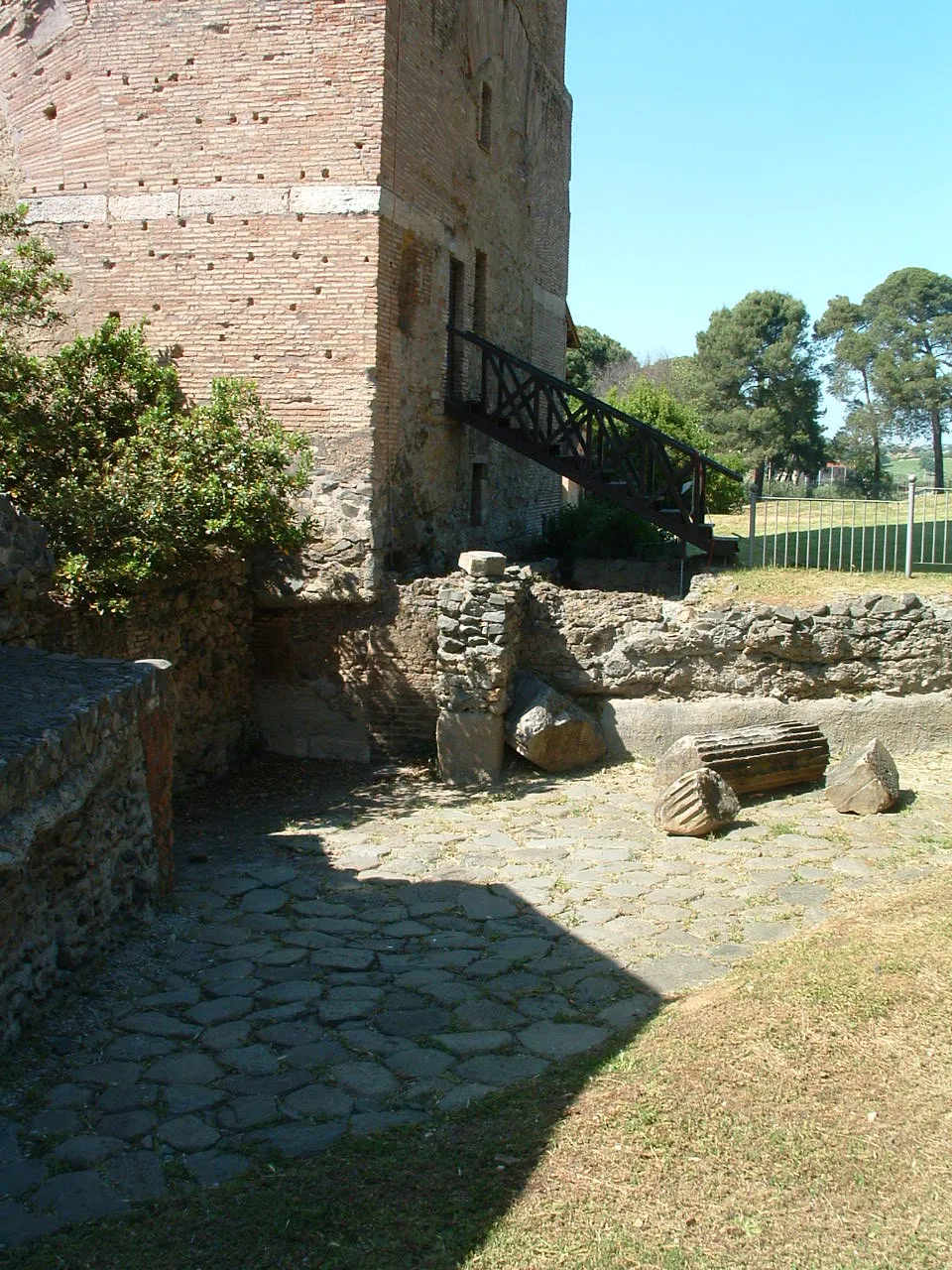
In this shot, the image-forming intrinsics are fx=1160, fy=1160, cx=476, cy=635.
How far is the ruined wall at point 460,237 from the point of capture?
39.5ft

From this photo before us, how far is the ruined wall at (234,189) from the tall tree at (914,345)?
111 ft

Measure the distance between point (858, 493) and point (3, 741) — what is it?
34618 mm

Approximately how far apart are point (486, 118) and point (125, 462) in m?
7.99

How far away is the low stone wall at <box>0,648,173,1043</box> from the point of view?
17.0 feet

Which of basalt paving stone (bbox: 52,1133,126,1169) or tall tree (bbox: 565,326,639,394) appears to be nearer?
basalt paving stone (bbox: 52,1133,126,1169)

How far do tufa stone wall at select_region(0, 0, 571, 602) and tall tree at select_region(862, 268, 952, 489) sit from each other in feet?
107

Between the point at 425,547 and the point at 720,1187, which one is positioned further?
the point at 425,547

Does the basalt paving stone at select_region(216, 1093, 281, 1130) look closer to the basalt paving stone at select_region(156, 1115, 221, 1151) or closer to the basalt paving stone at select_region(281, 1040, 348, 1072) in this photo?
the basalt paving stone at select_region(156, 1115, 221, 1151)

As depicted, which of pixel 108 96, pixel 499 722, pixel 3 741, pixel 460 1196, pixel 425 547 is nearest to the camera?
pixel 460 1196

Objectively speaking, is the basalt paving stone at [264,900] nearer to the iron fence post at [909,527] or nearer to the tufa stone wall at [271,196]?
the tufa stone wall at [271,196]

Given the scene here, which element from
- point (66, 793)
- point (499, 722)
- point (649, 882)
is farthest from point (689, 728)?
point (66, 793)

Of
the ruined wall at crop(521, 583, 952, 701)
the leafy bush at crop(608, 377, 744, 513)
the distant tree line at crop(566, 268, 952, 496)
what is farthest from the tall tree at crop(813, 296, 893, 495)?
the ruined wall at crop(521, 583, 952, 701)

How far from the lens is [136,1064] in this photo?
525 cm

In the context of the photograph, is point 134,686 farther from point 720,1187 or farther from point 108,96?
point 108,96
